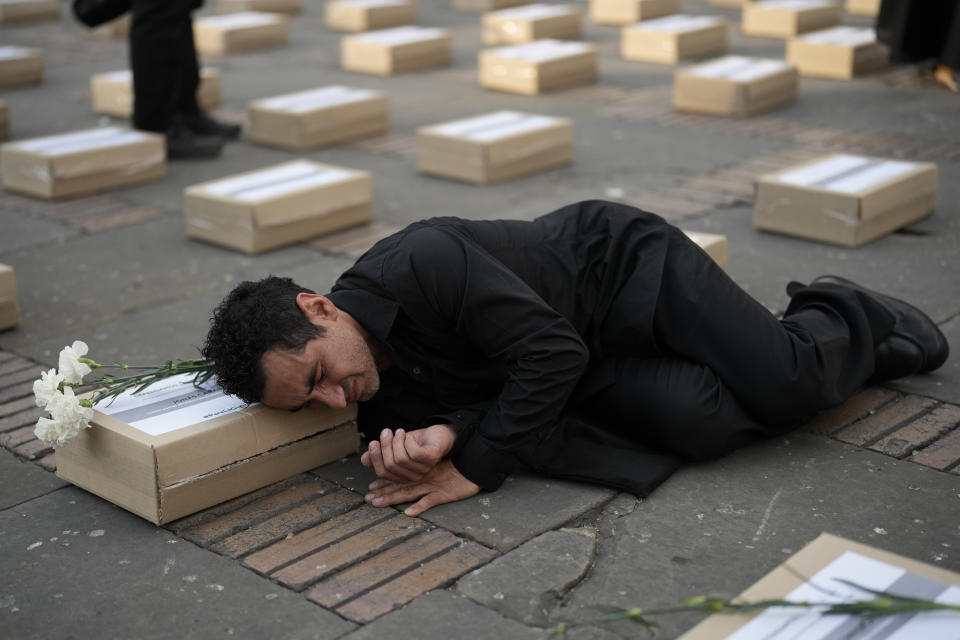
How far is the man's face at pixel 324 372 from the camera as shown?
2.60 m

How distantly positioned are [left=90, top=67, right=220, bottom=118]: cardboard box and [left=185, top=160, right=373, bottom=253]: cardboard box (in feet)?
7.87

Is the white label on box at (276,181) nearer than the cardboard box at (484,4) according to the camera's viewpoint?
Yes

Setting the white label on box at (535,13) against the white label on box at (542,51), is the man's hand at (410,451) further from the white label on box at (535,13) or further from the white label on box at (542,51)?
the white label on box at (535,13)

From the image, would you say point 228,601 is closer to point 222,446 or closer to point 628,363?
point 222,446

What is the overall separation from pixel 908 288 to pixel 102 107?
5.33m

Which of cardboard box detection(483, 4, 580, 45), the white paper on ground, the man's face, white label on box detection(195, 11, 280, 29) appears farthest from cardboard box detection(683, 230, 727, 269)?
white label on box detection(195, 11, 280, 29)

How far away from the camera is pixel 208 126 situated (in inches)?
259

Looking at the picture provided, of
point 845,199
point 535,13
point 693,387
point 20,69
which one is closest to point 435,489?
point 693,387

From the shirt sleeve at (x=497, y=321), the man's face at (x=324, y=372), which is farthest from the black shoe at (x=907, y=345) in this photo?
the man's face at (x=324, y=372)

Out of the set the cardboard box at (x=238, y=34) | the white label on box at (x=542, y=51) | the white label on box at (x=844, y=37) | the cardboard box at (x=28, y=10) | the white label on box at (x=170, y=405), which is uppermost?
the white label on box at (x=844, y=37)

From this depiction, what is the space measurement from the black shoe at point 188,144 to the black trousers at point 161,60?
0.26 feet

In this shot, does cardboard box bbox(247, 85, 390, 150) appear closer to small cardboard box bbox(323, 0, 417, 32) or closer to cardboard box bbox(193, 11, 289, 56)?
cardboard box bbox(193, 11, 289, 56)

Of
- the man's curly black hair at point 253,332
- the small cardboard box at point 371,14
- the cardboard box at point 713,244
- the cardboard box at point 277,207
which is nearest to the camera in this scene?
the man's curly black hair at point 253,332

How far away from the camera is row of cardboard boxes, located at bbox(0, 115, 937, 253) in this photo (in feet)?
15.2
